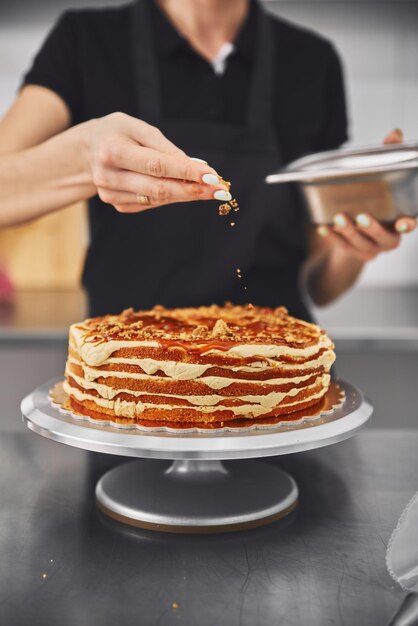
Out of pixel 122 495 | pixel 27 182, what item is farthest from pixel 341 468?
pixel 27 182

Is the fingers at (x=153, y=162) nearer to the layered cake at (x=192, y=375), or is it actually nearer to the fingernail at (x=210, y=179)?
the fingernail at (x=210, y=179)

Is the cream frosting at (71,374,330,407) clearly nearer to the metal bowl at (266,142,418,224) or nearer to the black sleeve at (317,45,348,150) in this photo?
the metal bowl at (266,142,418,224)

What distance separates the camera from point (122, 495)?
105cm

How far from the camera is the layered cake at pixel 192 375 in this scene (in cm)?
102

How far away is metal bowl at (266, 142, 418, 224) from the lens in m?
1.24

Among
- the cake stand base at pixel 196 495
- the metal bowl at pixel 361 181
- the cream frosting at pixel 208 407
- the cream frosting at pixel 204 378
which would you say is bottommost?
the cake stand base at pixel 196 495

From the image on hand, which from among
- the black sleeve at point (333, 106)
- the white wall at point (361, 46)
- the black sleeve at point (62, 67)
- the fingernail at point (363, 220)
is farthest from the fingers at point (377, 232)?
the white wall at point (361, 46)

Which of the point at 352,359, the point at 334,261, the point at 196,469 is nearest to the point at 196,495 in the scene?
the point at 196,469

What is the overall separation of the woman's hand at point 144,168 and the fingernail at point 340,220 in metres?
0.44

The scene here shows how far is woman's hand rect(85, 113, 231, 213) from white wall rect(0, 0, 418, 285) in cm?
217

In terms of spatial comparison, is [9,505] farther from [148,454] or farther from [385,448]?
[385,448]

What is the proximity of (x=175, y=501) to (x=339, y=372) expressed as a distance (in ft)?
4.87

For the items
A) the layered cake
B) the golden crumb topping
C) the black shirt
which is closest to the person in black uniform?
the black shirt

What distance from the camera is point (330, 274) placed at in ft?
6.18
